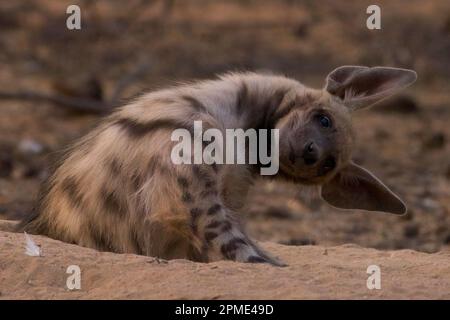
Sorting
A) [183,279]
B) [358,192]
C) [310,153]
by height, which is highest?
[310,153]

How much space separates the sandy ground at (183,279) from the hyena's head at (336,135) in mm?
700

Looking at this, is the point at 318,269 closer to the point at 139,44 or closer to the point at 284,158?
the point at 284,158

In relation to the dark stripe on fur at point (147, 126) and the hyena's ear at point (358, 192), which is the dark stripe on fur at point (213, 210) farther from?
the hyena's ear at point (358, 192)

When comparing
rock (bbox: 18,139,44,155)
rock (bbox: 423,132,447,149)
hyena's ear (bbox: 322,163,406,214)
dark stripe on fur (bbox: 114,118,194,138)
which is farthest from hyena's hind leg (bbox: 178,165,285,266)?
rock (bbox: 423,132,447,149)

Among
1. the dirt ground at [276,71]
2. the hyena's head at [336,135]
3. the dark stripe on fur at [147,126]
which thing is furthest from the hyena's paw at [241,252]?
the hyena's head at [336,135]

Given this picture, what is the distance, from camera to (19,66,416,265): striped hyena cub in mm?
4598

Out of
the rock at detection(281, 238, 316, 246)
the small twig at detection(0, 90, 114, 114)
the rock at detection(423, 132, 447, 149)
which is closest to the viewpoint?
the rock at detection(281, 238, 316, 246)

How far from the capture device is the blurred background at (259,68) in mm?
7898

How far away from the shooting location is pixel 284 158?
204 inches

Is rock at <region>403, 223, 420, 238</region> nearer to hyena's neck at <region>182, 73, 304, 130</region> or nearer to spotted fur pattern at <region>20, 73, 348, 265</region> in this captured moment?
hyena's neck at <region>182, 73, 304, 130</region>

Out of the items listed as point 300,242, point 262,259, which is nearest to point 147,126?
point 262,259

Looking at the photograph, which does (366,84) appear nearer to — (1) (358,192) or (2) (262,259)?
(1) (358,192)

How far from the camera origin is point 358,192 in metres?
5.51

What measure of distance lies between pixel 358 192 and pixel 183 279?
70.1 inches
